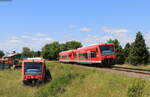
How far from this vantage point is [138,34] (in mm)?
60062

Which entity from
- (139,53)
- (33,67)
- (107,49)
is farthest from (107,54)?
(139,53)

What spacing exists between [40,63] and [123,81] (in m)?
12.0

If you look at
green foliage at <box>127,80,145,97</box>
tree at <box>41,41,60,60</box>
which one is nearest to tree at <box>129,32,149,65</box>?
green foliage at <box>127,80,145,97</box>

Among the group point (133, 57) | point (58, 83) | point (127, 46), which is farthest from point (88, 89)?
point (127, 46)

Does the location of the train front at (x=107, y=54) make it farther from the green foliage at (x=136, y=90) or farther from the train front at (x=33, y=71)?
the green foliage at (x=136, y=90)

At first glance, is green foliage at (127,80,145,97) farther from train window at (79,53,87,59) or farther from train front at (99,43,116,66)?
train window at (79,53,87,59)

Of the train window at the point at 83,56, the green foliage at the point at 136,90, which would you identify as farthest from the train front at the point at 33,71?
the green foliage at the point at 136,90

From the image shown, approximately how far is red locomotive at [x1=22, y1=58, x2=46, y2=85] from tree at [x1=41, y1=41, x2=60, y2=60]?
11834 cm

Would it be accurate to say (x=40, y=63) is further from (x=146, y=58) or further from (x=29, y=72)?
(x=146, y=58)

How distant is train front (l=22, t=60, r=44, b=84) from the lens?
24.3 m

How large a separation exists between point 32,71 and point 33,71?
0.45ft

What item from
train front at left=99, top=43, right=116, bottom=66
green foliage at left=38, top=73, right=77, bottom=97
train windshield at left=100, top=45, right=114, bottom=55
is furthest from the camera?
train windshield at left=100, top=45, right=114, bottom=55

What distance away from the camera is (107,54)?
29.7 meters

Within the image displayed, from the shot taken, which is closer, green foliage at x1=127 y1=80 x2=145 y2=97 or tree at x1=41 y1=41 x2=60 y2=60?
green foliage at x1=127 y1=80 x2=145 y2=97
